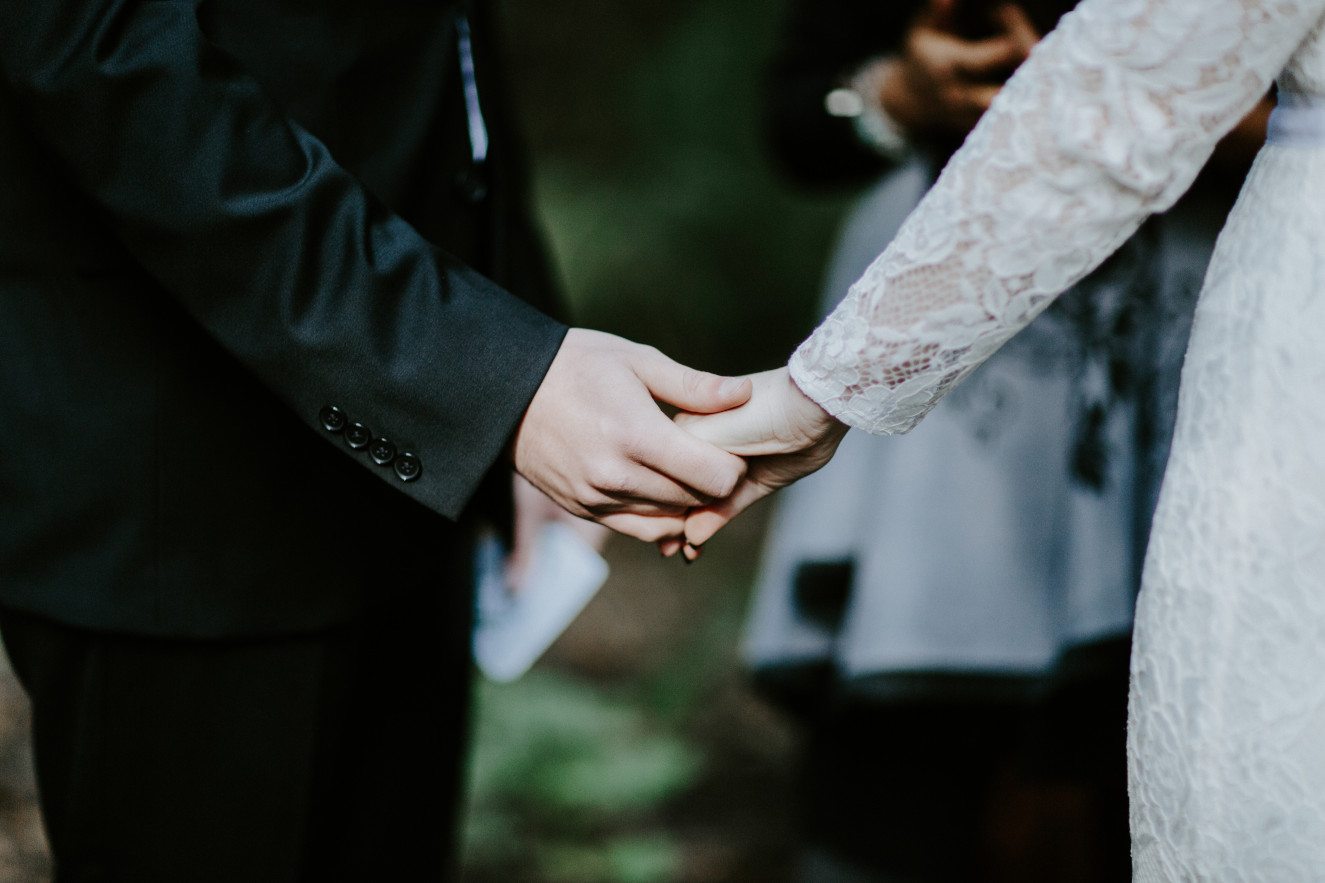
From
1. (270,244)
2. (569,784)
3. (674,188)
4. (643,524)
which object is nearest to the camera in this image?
(270,244)

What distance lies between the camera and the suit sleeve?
778mm

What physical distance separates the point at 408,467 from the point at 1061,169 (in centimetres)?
57

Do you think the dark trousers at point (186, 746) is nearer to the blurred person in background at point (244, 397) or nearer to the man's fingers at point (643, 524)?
the blurred person in background at point (244, 397)

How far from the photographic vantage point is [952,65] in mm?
1248

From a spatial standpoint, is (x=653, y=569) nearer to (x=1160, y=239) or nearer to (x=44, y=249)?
(x=1160, y=239)

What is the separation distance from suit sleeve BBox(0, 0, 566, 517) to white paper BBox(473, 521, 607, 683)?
388 millimetres

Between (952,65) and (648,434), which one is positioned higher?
(952,65)

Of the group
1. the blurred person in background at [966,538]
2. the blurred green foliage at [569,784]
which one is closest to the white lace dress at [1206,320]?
the blurred person in background at [966,538]

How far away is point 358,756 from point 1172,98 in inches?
42.2

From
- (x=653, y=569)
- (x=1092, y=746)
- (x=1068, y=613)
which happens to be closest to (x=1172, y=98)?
(x=1068, y=613)

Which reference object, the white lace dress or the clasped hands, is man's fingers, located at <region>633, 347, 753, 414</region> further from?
the white lace dress

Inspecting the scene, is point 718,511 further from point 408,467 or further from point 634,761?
point 634,761

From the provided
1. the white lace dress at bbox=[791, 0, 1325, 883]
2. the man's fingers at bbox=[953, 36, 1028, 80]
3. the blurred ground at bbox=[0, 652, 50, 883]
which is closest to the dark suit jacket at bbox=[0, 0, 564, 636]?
the white lace dress at bbox=[791, 0, 1325, 883]

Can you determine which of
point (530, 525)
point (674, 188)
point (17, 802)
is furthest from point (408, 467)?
point (674, 188)
